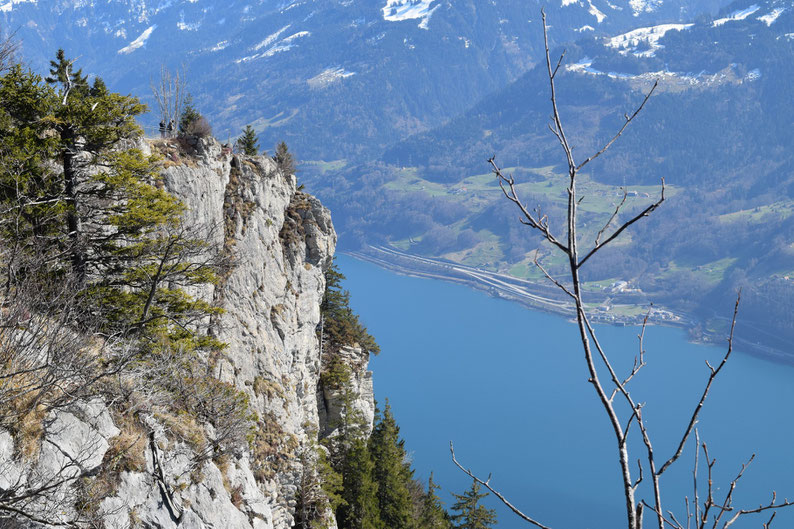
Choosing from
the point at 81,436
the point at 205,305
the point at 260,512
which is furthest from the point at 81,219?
the point at 260,512

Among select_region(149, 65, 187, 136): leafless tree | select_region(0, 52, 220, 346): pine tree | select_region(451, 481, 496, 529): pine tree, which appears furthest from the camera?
select_region(451, 481, 496, 529): pine tree

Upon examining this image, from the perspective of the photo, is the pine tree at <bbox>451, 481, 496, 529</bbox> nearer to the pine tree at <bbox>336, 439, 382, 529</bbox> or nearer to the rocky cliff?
the pine tree at <bbox>336, 439, 382, 529</bbox>

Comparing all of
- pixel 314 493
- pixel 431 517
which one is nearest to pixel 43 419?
pixel 314 493

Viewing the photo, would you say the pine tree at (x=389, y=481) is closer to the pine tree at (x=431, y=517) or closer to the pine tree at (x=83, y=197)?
the pine tree at (x=431, y=517)

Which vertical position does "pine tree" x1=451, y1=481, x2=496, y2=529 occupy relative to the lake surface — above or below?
below

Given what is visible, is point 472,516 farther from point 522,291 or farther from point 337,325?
→ point 522,291

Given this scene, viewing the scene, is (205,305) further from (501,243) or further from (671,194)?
(671,194)

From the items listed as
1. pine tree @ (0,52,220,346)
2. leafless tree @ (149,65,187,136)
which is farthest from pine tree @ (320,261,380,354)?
pine tree @ (0,52,220,346)
